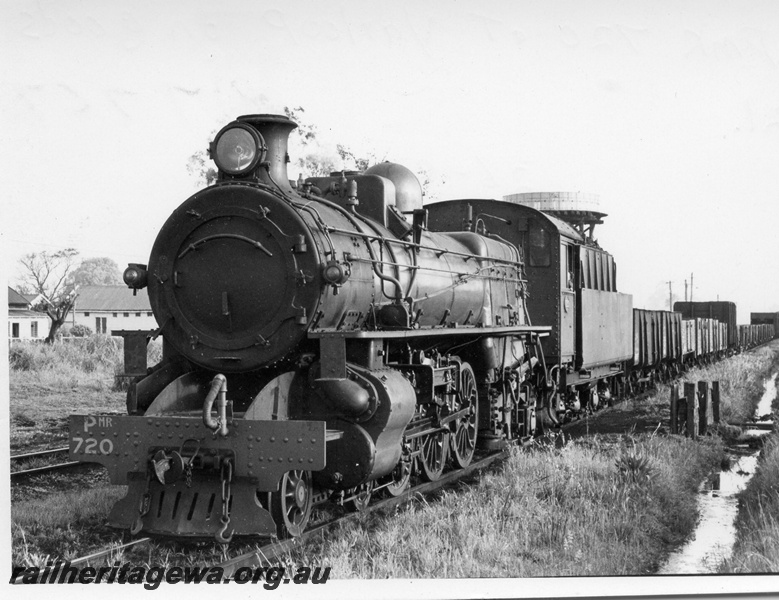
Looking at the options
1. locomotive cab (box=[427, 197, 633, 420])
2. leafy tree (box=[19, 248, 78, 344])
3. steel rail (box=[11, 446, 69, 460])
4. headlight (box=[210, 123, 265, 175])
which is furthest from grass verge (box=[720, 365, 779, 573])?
leafy tree (box=[19, 248, 78, 344])

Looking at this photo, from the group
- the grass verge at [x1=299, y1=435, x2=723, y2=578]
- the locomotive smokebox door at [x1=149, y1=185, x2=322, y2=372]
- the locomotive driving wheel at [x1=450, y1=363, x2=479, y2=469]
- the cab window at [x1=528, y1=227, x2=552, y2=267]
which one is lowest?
the grass verge at [x1=299, y1=435, x2=723, y2=578]

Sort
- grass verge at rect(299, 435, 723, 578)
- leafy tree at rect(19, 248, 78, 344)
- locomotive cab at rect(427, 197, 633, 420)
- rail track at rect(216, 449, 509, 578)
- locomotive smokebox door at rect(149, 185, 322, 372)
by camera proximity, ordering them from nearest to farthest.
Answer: rail track at rect(216, 449, 509, 578)
grass verge at rect(299, 435, 723, 578)
locomotive smokebox door at rect(149, 185, 322, 372)
locomotive cab at rect(427, 197, 633, 420)
leafy tree at rect(19, 248, 78, 344)

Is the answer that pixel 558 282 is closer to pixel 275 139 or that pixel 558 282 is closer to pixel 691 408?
pixel 691 408

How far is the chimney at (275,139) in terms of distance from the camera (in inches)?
281

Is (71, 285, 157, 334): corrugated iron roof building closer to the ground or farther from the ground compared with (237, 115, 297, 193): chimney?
closer to the ground

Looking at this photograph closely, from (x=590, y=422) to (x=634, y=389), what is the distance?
602 centimetres

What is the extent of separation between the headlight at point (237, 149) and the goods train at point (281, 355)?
0.01m

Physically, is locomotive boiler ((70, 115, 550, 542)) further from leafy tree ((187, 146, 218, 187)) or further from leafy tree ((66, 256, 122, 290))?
leafy tree ((66, 256, 122, 290))

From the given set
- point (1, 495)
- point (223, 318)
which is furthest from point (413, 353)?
point (1, 495)

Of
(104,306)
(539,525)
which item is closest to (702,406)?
(539,525)

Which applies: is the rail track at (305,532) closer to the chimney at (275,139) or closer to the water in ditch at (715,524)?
the water in ditch at (715,524)

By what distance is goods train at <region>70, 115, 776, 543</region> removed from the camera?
632 cm

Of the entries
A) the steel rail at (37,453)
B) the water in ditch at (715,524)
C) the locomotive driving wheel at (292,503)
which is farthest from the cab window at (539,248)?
the steel rail at (37,453)

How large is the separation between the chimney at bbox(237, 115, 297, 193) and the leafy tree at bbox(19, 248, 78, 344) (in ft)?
41.3
